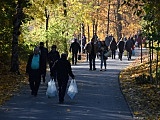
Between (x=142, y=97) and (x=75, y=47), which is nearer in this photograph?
(x=142, y=97)

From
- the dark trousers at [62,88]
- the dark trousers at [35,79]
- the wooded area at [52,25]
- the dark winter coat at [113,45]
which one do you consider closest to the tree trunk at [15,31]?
the wooded area at [52,25]

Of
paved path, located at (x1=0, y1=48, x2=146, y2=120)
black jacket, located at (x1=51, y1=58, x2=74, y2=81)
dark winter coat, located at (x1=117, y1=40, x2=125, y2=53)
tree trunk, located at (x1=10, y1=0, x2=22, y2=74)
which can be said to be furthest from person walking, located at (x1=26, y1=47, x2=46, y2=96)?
dark winter coat, located at (x1=117, y1=40, x2=125, y2=53)

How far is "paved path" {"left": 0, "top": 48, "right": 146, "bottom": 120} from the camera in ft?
36.7

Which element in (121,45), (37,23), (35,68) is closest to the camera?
(35,68)

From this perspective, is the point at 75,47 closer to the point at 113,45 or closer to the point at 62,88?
the point at 113,45

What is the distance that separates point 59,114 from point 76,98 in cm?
286

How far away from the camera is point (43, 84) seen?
57.8ft

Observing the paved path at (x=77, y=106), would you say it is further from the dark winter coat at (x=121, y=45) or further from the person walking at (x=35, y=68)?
the dark winter coat at (x=121, y=45)

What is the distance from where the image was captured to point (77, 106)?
41.9 feet

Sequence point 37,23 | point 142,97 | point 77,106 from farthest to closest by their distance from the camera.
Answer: point 37,23 < point 142,97 < point 77,106

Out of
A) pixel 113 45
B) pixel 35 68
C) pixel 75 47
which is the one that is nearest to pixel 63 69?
pixel 35 68

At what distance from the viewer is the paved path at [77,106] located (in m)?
11.2

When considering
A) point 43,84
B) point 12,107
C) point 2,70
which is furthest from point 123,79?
point 12,107

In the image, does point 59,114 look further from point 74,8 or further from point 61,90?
point 74,8
